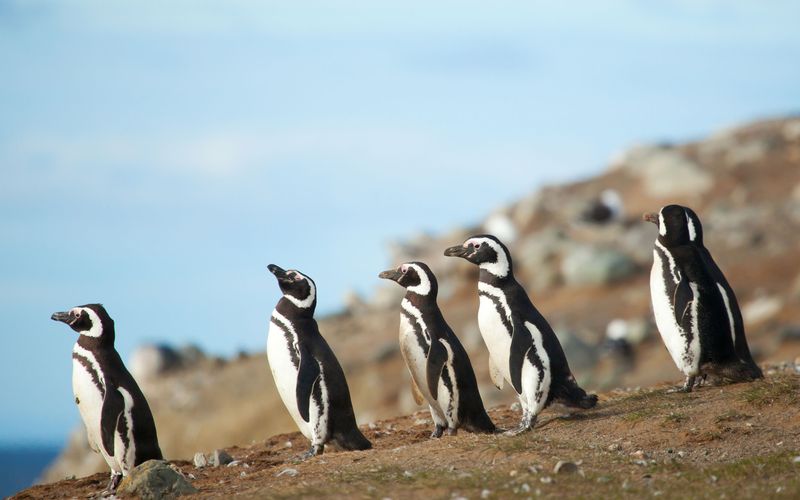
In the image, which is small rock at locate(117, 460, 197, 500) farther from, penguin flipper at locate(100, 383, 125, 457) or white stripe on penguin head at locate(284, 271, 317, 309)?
white stripe on penguin head at locate(284, 271, 317, 309)

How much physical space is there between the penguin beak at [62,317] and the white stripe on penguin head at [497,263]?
397 cm

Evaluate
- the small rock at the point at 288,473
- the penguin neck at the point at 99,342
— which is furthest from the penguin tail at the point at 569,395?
the penguin neck at the point at 99,342

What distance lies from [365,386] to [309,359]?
1677 centimetres

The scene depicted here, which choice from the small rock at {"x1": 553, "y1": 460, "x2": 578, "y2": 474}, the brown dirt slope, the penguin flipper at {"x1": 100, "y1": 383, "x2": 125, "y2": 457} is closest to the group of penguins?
the penguin flipper at {"x1": 100, "y1": 383, "x2": 125, "y2": 457}

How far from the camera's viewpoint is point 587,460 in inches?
320

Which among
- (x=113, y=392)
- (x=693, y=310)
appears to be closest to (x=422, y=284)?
(x=693, y=310)

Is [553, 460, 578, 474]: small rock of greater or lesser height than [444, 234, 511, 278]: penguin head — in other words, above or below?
below

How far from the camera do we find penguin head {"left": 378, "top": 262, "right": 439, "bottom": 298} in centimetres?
1012

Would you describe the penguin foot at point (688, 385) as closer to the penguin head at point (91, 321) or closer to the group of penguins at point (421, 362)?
the group of penguins at point (421, 362)

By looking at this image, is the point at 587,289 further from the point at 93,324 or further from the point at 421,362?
the point at 93,324

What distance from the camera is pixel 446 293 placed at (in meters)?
33.2

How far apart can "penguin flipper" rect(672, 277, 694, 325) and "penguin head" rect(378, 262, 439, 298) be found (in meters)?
2.61

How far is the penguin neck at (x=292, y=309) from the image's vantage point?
9.93m

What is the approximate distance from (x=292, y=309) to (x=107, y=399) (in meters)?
1.90
